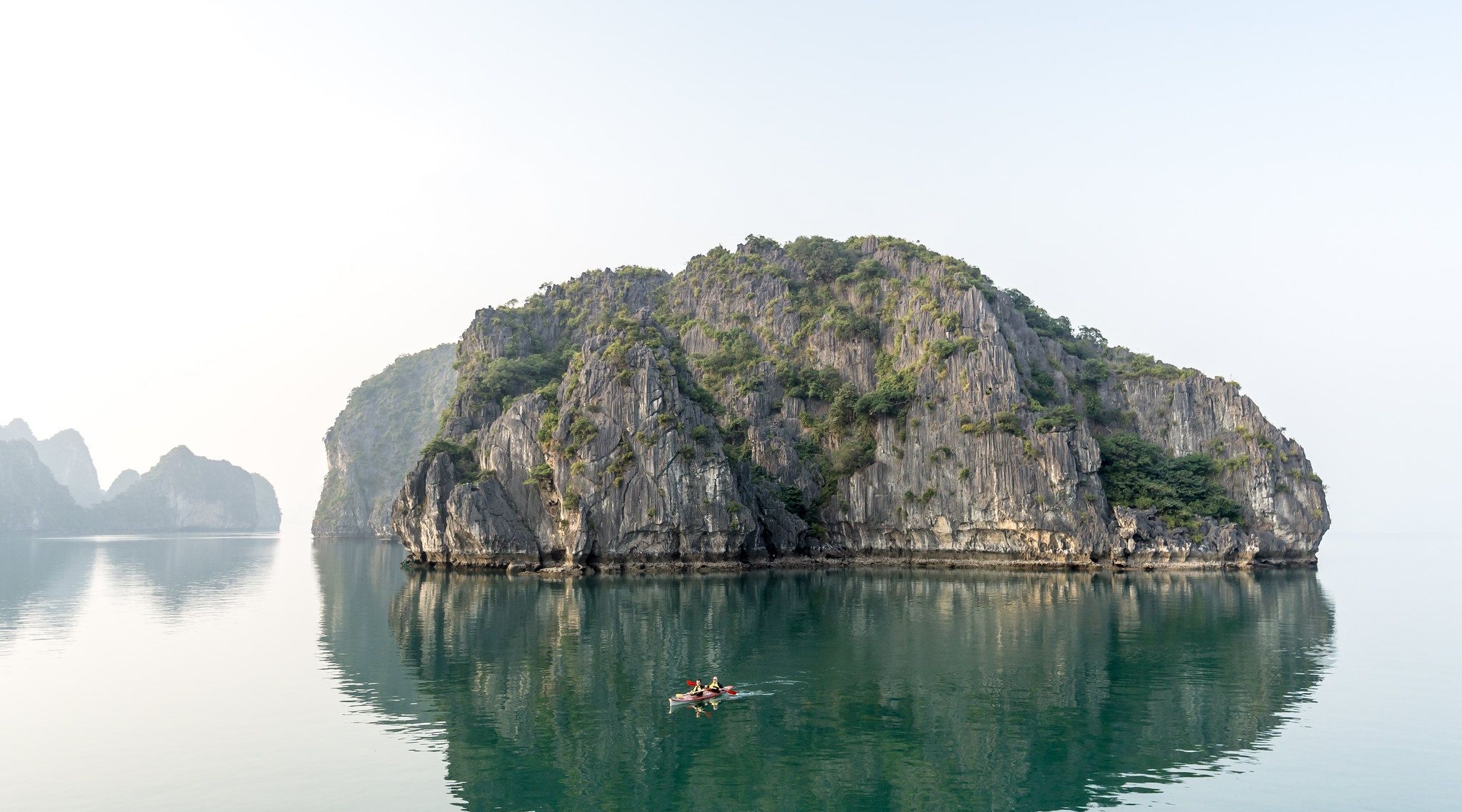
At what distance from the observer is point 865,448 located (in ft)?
369

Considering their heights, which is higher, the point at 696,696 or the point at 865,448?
the point at 865,448

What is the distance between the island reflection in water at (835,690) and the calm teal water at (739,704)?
6.5 inches

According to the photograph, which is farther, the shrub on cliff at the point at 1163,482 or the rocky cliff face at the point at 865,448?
the shrub on cliff at the point at 1163,482

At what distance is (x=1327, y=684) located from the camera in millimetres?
38156

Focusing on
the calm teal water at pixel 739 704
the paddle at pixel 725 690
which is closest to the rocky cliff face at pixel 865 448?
the calm teal water at pixel 739 704

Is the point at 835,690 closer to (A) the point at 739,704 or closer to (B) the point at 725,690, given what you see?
(A) the point at 739,704

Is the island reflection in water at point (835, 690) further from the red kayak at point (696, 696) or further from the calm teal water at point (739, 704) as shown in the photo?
the red kayak at point (696, 696)

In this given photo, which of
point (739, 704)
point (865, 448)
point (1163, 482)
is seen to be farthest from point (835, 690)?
point (1163, 482)

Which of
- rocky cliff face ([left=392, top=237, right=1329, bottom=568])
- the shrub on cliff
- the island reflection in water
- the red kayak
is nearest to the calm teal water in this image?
the island reflection in water

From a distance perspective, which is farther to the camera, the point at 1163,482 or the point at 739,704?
the point at 1163,482

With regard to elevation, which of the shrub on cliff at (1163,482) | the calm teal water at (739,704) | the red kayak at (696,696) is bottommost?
the calm teal water at (739,704)

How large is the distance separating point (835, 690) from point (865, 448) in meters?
77.4

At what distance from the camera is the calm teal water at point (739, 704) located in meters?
25.0

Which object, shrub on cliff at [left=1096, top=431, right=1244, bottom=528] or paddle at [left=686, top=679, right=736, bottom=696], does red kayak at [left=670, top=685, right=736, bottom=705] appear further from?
shrub on cliff at [left=1096, top=431, right=1244, bottom=528]
